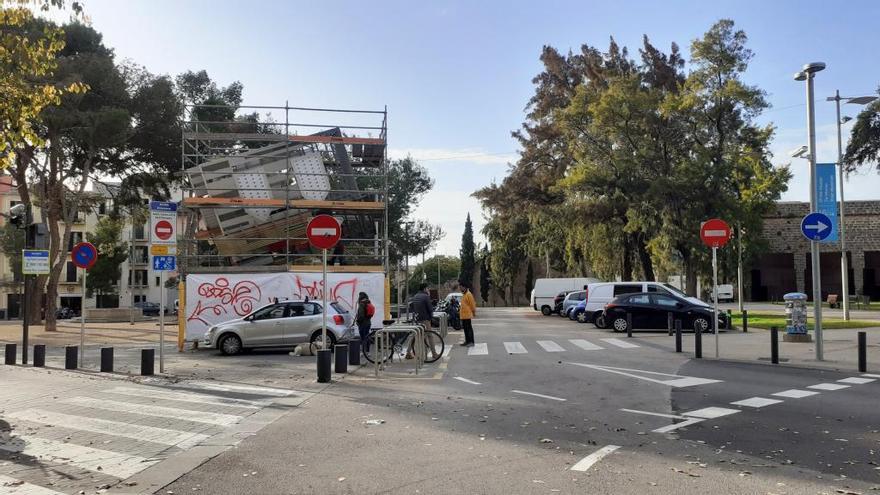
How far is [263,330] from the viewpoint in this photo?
1812 cm

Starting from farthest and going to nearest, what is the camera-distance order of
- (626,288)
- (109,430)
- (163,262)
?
1. (626,288)
2. (163,262)
3. (109,430)

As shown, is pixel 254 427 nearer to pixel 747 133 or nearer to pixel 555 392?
pixel 555 392

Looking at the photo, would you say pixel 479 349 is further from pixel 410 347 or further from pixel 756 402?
pixel 756 402

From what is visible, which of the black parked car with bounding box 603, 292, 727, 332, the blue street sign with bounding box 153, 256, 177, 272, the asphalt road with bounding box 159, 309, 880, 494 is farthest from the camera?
the black parked car with bounding box 603, 292, 727, 332

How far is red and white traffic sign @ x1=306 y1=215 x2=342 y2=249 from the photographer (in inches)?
518

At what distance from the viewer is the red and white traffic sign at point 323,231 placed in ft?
43.1

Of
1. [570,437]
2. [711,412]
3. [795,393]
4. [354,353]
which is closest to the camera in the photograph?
[570,437]

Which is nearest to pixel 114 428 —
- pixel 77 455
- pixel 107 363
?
pixel 77 455

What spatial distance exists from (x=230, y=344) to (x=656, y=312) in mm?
14858

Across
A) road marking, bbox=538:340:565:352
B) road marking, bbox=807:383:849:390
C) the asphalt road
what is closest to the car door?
the asphalt road

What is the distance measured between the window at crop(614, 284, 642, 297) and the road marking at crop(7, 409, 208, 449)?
78.3 feet

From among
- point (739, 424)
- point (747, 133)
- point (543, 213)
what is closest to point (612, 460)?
point (739, 424)

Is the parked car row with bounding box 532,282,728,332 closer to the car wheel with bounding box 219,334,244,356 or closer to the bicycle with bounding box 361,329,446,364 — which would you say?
the bicycle with bounding box 361,329,446,364

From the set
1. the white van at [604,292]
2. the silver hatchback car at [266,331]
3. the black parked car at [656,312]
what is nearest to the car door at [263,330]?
the silver hatchback car at [266,331]
